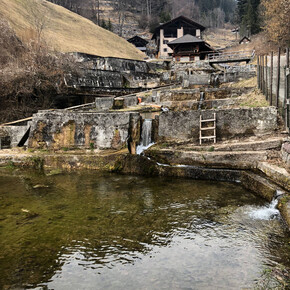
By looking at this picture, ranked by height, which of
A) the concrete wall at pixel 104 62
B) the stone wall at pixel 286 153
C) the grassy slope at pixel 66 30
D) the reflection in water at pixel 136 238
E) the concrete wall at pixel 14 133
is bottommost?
the reflection in water at pixel 136 238

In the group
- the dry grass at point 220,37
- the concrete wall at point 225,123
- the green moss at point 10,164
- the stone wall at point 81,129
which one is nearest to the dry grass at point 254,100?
the concrete wall at point 225,123

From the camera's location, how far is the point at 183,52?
44781 mm

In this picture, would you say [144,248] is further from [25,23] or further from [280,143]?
[25,23]

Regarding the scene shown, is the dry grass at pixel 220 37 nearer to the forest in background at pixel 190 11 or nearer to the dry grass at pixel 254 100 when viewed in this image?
the forest in background at pixel 190 11

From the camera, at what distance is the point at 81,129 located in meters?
13.0

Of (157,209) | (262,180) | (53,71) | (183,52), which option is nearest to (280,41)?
(183,52)

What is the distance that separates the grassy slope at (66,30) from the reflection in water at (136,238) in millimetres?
32424

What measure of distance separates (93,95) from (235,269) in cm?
2046

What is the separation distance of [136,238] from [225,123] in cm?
735

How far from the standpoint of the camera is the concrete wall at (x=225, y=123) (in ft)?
35.9

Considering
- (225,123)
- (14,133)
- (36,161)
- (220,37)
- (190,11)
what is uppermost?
(190,11)

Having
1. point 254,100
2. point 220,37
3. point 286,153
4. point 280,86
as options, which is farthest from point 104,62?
point 220,37

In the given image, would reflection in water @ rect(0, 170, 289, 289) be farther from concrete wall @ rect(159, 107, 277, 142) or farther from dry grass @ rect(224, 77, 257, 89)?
dry grass @ rect(224, 77, 257, 89)

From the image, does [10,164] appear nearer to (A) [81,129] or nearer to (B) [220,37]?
(A) [81,129]
